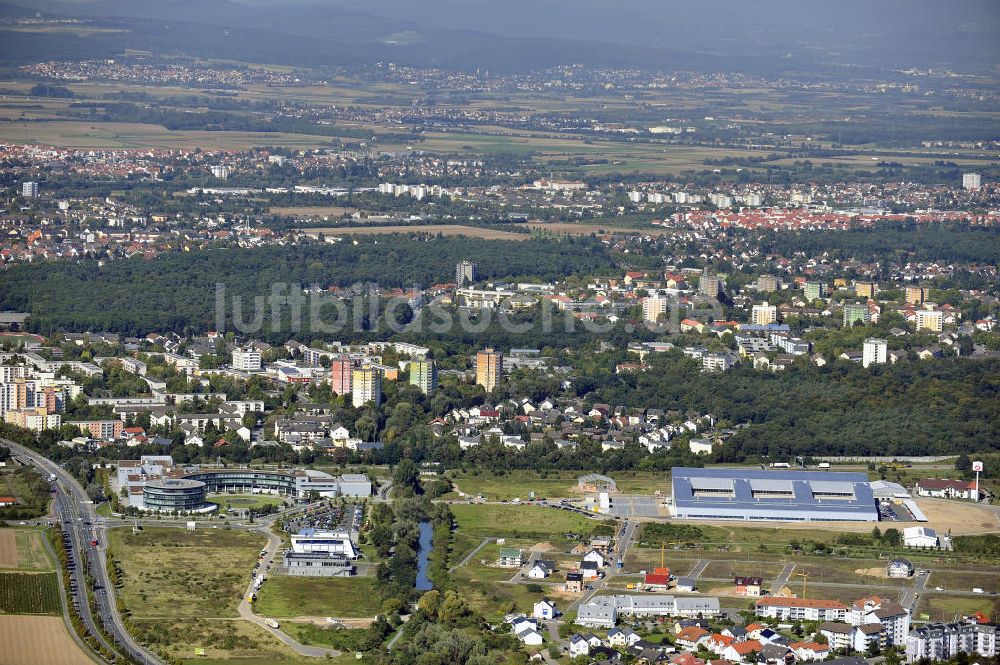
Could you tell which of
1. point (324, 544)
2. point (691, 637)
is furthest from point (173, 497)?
point (691, 637)

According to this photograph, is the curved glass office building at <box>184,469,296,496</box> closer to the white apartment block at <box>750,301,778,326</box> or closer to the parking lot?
the parking lot

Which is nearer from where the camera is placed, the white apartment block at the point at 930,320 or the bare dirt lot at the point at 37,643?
the bare dirt lot at the point at 37,643

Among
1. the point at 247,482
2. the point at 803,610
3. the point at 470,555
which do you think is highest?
the point at 803,610

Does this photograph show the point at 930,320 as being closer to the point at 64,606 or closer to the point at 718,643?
the point at 718,643

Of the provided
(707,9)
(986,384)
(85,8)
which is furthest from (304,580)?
(707,9)

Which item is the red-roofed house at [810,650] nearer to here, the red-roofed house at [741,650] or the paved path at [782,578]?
the red-roofed house at [741,650]

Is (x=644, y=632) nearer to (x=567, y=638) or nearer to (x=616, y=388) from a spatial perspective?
(x=567, y=638)

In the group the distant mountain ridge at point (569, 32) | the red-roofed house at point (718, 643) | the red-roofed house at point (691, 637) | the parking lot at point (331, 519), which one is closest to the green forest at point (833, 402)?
the parking lot at point (331, 519)
